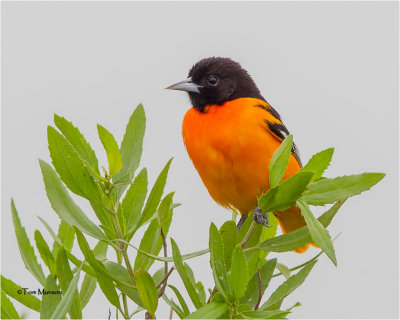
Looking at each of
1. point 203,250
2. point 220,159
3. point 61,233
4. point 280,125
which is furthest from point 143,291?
point 280,125

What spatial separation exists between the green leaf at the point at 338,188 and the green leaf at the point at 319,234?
4 centimetres

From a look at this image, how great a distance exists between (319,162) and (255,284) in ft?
1.38

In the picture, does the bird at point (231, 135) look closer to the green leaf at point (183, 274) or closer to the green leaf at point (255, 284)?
the green leaf at point (255, 284)

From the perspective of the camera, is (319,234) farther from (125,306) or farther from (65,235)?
(65,235)

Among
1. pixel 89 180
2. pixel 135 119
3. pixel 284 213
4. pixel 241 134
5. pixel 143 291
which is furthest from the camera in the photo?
pixel 284 213

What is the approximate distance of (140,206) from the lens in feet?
6.14

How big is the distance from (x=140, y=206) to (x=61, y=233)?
29cm

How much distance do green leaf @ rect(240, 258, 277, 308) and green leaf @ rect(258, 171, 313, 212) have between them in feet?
0.88

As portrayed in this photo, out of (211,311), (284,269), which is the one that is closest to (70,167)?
(211,311)

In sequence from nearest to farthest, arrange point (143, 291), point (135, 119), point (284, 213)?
point (143, 291)
point (135, 119)
point (284, 213)

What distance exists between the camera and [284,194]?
5.38 feet

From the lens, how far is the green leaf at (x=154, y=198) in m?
1.78

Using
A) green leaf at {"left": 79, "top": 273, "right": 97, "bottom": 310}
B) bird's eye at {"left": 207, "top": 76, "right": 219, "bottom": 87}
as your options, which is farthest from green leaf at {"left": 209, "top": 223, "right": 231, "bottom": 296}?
bird's eye at {"left": 207, "top": 76, "right": 219, "bottom": 87}

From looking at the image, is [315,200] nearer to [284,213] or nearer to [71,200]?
[71,200]
